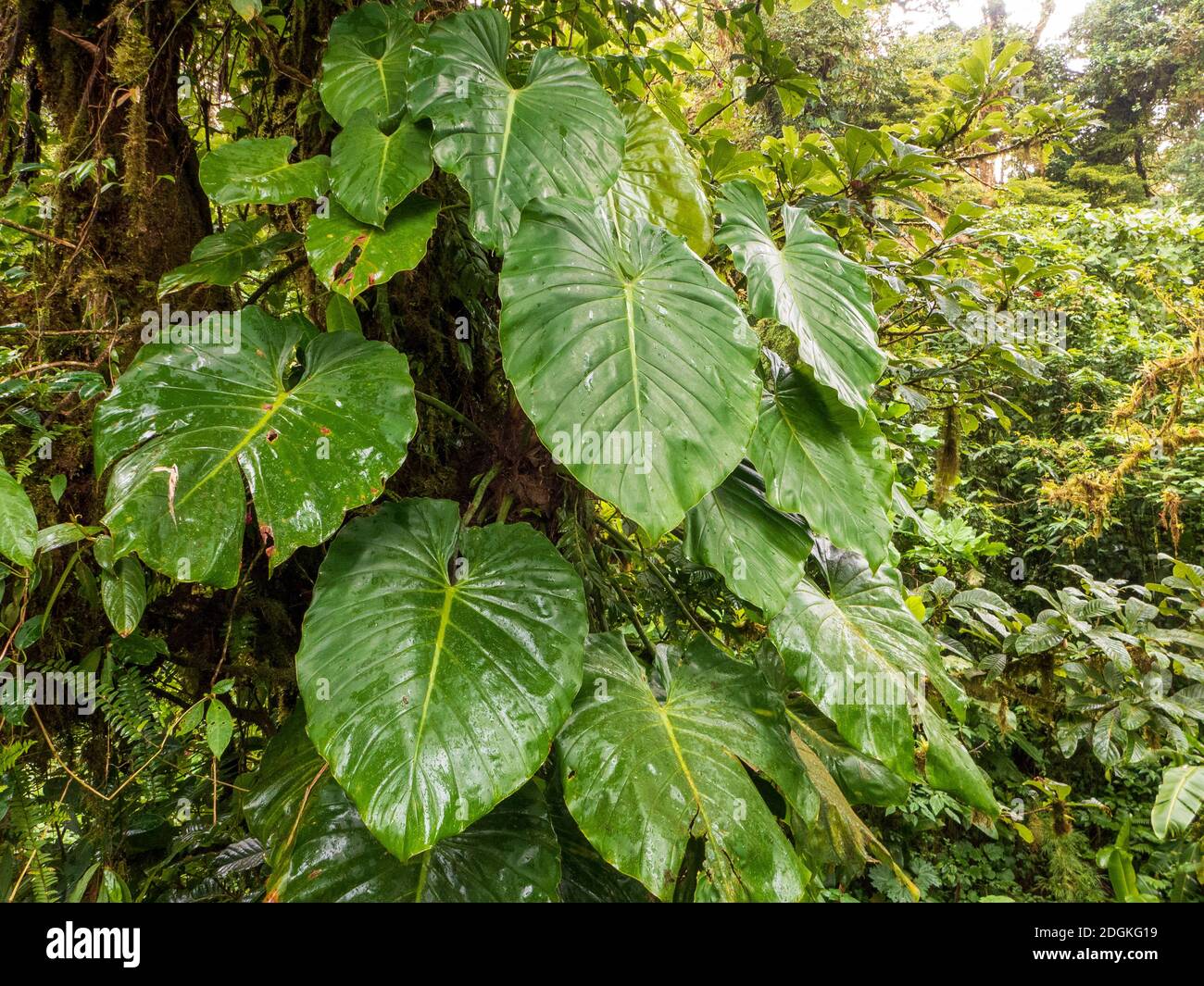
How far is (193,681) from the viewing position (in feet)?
4.09

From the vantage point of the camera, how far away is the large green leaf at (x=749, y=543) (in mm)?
939

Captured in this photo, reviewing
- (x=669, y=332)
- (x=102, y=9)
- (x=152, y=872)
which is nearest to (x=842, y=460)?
(x=669, y=332)

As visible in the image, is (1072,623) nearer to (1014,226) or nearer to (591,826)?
(591,826)

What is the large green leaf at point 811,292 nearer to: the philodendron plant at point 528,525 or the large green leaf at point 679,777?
the philodendron plant at point 528,525

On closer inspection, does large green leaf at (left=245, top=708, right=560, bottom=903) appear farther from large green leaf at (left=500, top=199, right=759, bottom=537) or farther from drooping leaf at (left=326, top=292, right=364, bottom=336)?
drooping leaf at (left=326, top=292, right=364, bottom=336)

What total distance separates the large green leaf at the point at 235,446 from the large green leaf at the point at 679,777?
443mm

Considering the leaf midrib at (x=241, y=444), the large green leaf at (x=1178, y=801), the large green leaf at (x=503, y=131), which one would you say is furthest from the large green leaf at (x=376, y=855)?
the large green leaf at (x=1178, y=801)

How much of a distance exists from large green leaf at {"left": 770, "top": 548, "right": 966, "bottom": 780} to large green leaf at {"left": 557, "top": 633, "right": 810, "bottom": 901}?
0.30ft

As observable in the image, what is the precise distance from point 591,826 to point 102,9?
1.82 metres

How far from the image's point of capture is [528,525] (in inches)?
38.0

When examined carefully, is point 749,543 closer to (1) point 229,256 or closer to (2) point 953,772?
(2) point 953,772

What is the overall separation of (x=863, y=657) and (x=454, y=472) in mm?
869

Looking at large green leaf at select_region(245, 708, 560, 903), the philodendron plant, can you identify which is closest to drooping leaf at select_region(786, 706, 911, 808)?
the philodendron plant

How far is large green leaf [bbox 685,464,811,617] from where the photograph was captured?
939 millimetres
